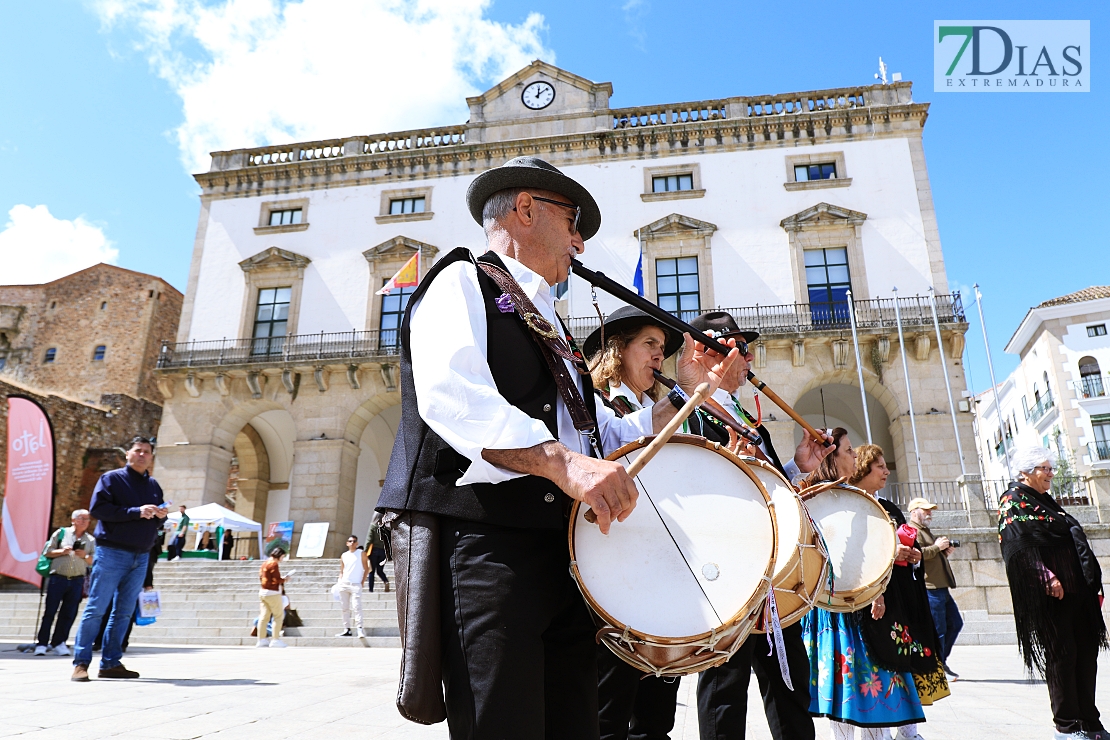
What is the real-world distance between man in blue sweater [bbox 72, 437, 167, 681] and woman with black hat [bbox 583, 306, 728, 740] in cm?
422

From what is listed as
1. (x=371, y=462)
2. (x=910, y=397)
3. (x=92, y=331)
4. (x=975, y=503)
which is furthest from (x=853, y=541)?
(x=92, y=331)

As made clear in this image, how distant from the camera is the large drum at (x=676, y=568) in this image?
68.1 inches

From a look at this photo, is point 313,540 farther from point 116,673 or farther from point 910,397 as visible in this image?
point 910,397

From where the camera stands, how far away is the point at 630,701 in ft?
8.39

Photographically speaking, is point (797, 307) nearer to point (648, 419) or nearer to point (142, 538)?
point (142, 538)

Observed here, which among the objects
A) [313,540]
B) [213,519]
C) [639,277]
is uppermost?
[639,277]

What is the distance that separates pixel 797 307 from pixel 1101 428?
26.2 metres

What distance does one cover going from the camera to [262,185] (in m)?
24.8

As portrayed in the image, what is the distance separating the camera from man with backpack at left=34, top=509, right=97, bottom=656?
8578 millimetres

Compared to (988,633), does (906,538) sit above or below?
above

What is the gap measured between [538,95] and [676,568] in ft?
78.9

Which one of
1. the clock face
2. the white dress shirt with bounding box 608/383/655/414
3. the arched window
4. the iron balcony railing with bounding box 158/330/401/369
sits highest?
the clock face

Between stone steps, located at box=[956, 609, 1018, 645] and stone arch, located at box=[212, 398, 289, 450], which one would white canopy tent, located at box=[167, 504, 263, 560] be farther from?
stone steps, located at box=[956, 609, 1018, 645]

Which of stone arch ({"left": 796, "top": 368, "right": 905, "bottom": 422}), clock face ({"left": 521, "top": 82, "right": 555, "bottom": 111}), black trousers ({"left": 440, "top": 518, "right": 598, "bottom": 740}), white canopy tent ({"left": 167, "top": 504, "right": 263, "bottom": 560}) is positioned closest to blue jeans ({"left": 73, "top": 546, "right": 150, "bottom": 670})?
black trousers ({"left": 440, "top": 518, "right": 598, "bottom": 740})
